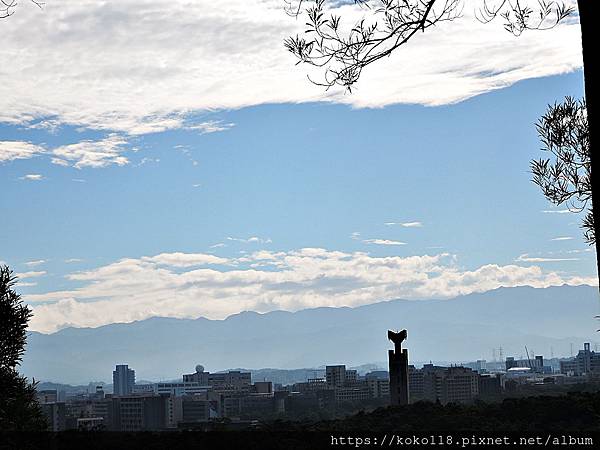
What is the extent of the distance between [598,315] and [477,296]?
328 ft

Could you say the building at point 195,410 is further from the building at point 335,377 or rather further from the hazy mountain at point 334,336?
the hazy mountain at point 334,336

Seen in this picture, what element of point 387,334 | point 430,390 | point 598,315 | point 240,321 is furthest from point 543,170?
point 240,321

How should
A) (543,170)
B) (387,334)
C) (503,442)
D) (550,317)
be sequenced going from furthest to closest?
(550,317) < (387,334) < (503,442) < (543,170)

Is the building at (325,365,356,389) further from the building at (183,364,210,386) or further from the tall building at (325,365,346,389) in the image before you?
the building at (183,364,210,386)

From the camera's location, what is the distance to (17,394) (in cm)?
786

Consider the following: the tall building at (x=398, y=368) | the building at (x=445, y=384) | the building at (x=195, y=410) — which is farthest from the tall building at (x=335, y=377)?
the tall building at (x=398, y=368)

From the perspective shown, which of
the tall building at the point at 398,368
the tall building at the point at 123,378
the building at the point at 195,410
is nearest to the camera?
the tall building at the point at 398,368

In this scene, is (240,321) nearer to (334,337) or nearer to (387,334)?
(334,337)

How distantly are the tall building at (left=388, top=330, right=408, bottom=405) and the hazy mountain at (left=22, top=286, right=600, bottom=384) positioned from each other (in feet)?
108

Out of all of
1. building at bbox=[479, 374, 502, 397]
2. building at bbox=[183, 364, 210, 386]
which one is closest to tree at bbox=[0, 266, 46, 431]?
building at bbox=[479, 374, 502, 397]

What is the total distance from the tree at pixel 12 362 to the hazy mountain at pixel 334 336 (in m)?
38.3

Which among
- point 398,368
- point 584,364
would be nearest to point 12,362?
point 398,368

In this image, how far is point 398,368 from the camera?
1443cm

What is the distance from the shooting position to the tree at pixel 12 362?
24.5 ft
